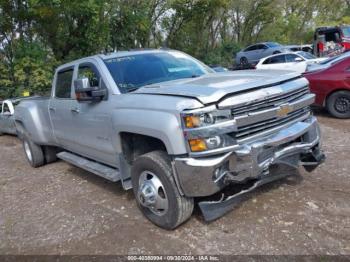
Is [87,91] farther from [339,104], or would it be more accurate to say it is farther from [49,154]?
[339,104]

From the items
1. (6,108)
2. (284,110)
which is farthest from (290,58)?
(284,110)

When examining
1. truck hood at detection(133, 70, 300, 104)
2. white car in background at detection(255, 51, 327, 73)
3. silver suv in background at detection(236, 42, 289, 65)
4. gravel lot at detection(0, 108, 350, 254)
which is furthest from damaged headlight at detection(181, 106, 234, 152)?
silver suv in background at detection(236, 42, 289, 65)

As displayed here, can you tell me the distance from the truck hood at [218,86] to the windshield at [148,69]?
0.39 meters

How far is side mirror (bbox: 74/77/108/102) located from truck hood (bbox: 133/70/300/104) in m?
0.48

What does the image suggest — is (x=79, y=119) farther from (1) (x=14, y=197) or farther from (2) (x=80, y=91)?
(1) (x=14, y=197)

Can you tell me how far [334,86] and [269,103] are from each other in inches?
203

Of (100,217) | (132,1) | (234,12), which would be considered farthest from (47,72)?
(234,12)

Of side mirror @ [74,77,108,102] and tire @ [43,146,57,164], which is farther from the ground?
side mirror @ [74,77,108,102]

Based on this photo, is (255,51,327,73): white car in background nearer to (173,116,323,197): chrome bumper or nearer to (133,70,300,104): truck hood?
(133,70,300,104): truck hood

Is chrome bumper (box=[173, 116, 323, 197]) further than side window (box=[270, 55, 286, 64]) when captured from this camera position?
No

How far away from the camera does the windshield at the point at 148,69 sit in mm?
4395

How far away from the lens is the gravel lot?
11.3 ft

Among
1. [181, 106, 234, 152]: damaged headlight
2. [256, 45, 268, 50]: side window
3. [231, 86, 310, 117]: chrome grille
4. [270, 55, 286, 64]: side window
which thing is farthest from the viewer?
[256, 45, 268, 50]: side window

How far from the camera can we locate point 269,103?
3545mm
